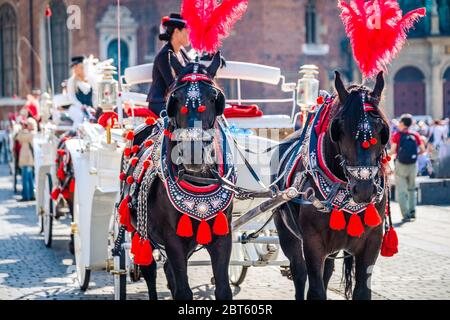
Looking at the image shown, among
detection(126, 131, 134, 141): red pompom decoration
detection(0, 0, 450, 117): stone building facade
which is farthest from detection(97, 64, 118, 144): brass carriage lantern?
detection(0, 0, 450, 117): stone building facade

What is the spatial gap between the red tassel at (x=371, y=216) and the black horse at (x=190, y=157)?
2.88 feet

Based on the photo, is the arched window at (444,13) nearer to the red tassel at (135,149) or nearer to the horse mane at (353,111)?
the red tassel at (135,149)

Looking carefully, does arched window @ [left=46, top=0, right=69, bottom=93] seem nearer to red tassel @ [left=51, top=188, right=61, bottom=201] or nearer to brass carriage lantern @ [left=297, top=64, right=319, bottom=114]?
red tassel @ [left=51, top=188, right=61, bottom=201]

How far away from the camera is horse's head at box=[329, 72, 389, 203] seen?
18.5 feet

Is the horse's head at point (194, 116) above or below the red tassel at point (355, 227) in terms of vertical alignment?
→ above

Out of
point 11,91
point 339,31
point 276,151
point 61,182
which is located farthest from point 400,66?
point 276,151

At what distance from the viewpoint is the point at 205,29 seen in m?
6.45

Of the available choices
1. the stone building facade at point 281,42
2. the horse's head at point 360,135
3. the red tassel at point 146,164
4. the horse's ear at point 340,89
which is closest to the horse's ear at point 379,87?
the horse's head at point 360,135

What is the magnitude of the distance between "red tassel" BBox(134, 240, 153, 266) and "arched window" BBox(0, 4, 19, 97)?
38201 mm

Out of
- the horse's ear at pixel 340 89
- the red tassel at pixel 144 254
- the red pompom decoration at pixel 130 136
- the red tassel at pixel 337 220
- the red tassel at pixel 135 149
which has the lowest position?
the red tassel at pixel 144 254

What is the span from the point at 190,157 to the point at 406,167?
34.2 feet

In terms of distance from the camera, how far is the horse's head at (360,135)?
18.5 ft

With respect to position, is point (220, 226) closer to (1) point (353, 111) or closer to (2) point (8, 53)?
(1) point (353, 111)
